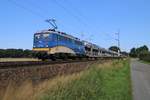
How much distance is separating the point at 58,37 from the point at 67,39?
3695 millimetres

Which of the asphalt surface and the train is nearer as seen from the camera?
the asphalt surface

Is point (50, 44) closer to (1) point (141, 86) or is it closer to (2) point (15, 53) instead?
(1) point (141, 86)

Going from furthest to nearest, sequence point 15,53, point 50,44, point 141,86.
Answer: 1. point 15,53
2. point 50,44
3. point 141,86

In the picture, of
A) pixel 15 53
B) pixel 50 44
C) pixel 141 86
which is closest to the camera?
pixel 141 86

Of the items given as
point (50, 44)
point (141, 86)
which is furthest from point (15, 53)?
point (141, 86)

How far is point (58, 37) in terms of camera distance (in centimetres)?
3441

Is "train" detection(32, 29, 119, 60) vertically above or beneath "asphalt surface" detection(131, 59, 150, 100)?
above

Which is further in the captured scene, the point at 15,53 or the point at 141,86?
the point at 15,53

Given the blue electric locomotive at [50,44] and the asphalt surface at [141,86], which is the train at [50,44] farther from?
the asphalt surface at [141,86]

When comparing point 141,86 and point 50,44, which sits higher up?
point 50,44

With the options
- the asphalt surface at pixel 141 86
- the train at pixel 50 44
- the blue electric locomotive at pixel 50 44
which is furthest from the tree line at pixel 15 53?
the asphalt surface at pixel 141 86

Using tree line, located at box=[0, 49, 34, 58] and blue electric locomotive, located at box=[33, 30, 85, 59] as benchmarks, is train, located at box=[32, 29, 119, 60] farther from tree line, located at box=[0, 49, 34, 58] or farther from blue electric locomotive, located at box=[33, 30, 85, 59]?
tree line, located at box=[0, 49, 34, 58]

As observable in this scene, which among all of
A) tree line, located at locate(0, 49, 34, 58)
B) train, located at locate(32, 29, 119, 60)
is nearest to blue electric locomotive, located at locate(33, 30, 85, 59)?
train, located at locate(32, 29, 119, 60)

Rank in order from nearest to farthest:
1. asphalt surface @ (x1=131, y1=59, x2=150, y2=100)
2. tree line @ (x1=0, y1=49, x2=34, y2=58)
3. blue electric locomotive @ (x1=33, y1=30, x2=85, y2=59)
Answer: asphalt surface @ (x1=131, y1=59, x2=150, y2=100) → blue electric locomotive @ (x1=33, y1=30, x2=85, y2=59) → tree line @ (x1=0, y1=49, x2=34, y2=58)
